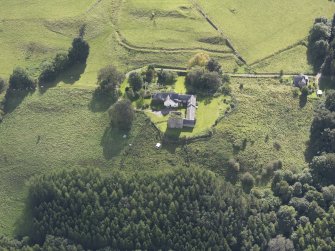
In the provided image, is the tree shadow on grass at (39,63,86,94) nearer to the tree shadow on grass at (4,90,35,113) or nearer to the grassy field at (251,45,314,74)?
the tree shadow on grass at (4,90,35,113)

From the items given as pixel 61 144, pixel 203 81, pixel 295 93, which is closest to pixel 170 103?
pixel 203 81

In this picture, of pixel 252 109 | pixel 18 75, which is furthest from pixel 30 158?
pixel 252 109

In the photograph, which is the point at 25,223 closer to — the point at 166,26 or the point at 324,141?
the point at 166,26

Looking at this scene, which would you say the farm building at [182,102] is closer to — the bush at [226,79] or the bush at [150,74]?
the bush at [150,74]

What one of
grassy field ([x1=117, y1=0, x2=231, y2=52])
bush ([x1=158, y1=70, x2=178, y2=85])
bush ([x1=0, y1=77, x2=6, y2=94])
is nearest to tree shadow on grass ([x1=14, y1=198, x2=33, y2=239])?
bush ([x1=0, y1=77, x2=6, y2=94])

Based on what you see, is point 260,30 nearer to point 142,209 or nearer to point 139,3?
point 139,3
